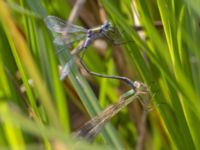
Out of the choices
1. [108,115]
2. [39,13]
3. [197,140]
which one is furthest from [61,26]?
[197,140]

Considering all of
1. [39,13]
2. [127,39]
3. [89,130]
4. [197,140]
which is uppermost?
→ [39,13]

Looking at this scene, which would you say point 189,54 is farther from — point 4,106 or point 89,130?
point 4,106

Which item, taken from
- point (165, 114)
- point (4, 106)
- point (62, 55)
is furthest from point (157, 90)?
point (4, 106)

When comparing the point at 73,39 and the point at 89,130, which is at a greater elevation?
the point at 73,39

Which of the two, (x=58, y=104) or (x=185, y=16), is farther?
(x=58, y=104)

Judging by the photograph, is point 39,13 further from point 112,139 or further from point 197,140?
point 197,140

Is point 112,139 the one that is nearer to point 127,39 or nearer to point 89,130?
point 89,130

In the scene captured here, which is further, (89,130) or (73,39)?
(73,39)

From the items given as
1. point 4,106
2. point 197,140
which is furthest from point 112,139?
point 4,106

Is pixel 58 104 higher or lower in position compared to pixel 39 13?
lower
